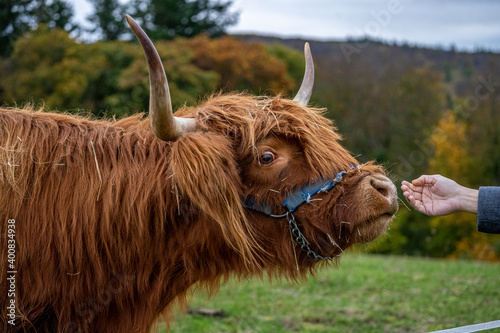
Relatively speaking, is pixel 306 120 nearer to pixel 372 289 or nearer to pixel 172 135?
pixel 172 135

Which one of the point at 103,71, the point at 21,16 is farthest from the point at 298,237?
the point at 103,71

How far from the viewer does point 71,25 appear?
81.5ft

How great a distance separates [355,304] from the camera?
6.93 metres

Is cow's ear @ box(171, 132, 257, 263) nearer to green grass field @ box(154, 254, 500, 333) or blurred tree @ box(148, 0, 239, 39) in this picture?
green grass field @ box(154, 254, 500, 333)

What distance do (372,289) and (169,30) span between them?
31144mm

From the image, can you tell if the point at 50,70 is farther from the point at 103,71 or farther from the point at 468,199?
the point at 468,199

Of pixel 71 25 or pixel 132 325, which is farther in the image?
pixel 71 25

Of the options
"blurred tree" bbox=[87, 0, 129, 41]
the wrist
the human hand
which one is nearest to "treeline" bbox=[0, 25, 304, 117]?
"blurred tree" bbox=[87, 0, 129, 41]

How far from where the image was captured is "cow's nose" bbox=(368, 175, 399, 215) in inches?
116

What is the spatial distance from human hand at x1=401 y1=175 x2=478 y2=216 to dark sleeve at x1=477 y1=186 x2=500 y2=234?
0.38ft

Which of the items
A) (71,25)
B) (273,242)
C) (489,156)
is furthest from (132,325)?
(489,156)

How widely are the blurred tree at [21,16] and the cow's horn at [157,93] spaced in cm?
1643

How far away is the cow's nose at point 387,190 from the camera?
2.94 metres

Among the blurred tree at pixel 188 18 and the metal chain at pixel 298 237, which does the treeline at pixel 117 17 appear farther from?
the metal chain at pixel 298 237
